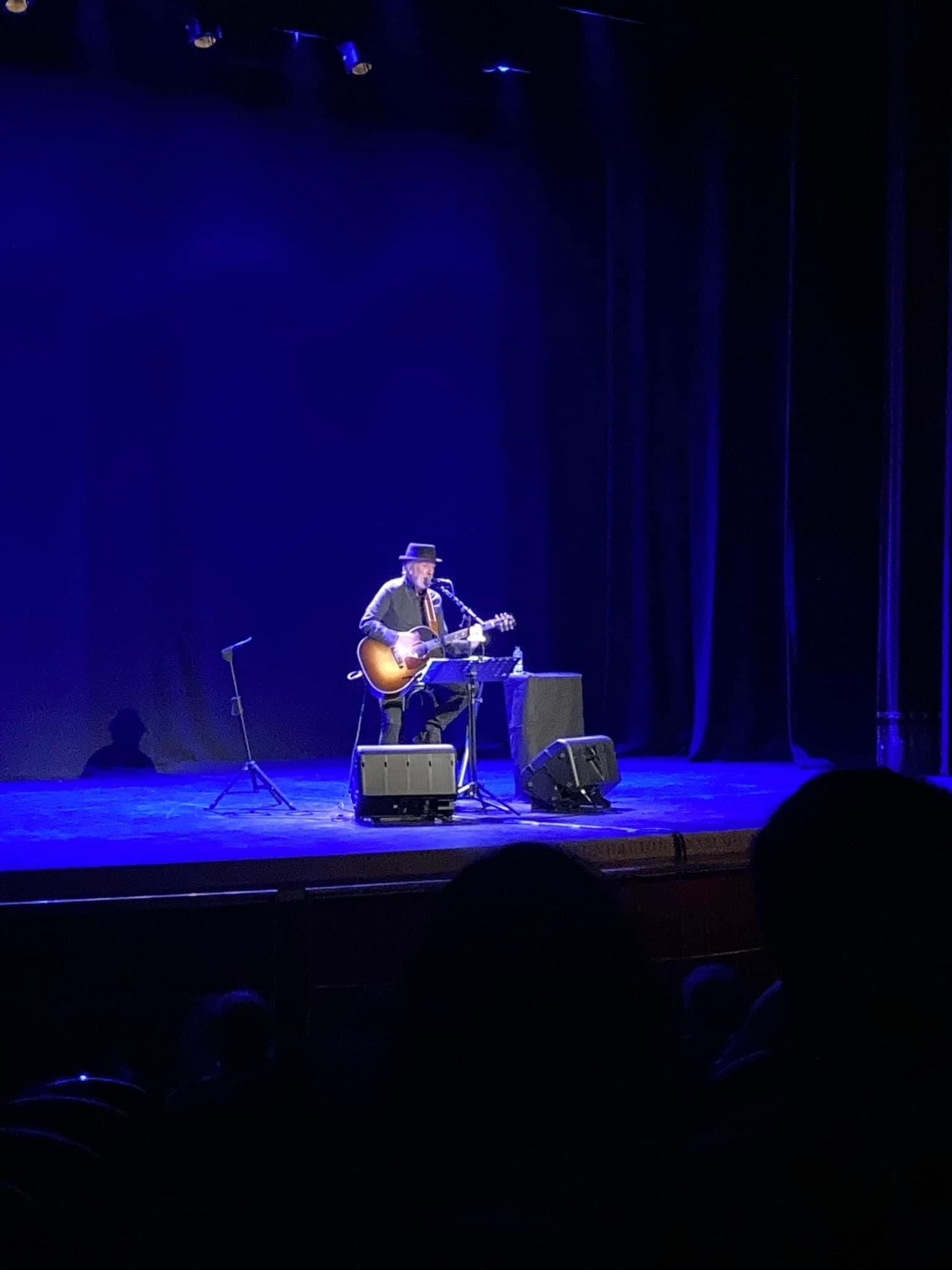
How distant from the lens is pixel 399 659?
6613mm

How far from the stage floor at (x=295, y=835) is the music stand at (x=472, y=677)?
0.12 m

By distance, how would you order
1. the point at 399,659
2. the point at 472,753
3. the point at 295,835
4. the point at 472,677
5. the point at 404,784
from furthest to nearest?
the point at 399,659 → the point at 472,753 → the point at 472,677 → the point at 404,784 → the point at 295,835

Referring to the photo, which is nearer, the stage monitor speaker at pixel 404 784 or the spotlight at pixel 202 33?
the stage monitor speaker at pixel 404 784

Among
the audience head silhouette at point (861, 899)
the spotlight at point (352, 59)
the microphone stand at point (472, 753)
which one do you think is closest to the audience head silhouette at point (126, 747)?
the microphone stand at point (472, 753)

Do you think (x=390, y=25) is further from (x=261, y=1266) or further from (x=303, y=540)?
(x=261, y=1266)

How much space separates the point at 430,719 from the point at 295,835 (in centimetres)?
218

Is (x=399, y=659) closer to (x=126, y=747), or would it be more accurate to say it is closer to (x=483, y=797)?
(x=483, y=797)

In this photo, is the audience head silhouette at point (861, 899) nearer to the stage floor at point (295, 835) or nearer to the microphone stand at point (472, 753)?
the stage floor at point (295, 835)

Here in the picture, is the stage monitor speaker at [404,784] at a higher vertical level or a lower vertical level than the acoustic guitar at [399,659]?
lower

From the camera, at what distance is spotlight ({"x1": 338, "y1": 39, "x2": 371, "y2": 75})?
764 cm

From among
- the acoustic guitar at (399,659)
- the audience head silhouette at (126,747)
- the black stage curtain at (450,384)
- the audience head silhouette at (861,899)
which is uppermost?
the black stage curtain at (450,384)

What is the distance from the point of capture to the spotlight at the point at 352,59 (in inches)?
301

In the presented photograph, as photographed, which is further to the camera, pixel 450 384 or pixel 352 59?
pixel 450 384

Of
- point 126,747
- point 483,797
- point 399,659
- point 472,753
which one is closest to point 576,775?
point 483,797
